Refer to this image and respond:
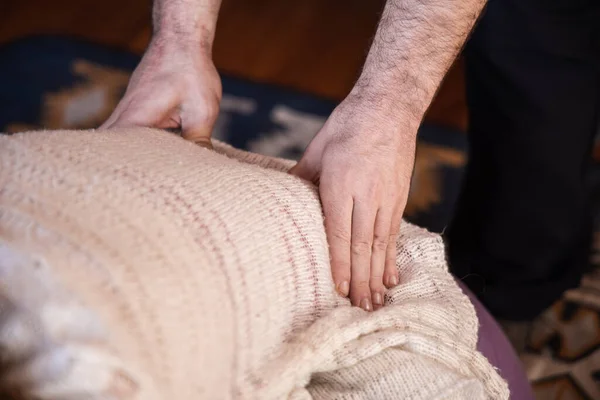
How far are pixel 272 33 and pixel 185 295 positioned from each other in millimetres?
1514

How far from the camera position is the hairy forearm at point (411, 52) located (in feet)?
2.07

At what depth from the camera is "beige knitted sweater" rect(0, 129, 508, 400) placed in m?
0.35

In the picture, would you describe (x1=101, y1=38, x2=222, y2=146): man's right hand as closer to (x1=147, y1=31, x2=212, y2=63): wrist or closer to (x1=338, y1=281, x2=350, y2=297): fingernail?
(x1=147, y1=31, x2=212, y2=63): wrist

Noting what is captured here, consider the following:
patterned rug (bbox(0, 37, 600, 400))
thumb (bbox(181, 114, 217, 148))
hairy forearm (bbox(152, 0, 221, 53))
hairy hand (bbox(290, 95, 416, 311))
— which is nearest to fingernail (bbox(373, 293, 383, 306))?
hairy hand (bbox(290, 95, 416, 311))

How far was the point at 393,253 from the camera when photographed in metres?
0.60

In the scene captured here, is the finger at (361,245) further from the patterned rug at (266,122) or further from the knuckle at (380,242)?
the patterned rug at (266,122)

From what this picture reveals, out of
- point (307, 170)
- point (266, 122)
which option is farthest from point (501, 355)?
point (266, 122)

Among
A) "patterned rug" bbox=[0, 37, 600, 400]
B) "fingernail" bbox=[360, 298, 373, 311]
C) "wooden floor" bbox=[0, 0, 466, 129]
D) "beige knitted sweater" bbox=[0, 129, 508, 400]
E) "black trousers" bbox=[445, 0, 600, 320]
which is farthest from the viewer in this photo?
"wooden floor" bbox=[0, 0, 466, 129]

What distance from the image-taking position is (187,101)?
27.9 inches

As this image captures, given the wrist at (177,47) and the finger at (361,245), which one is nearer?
the finger at (361,245)

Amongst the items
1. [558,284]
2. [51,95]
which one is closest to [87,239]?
[558,284]

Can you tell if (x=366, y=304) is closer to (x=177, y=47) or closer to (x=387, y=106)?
(x=387, y=106)

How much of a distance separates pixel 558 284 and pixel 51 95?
1182 millimetres

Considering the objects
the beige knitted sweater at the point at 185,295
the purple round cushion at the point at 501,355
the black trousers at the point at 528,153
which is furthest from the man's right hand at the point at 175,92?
the black trousers at the point at 528,153
